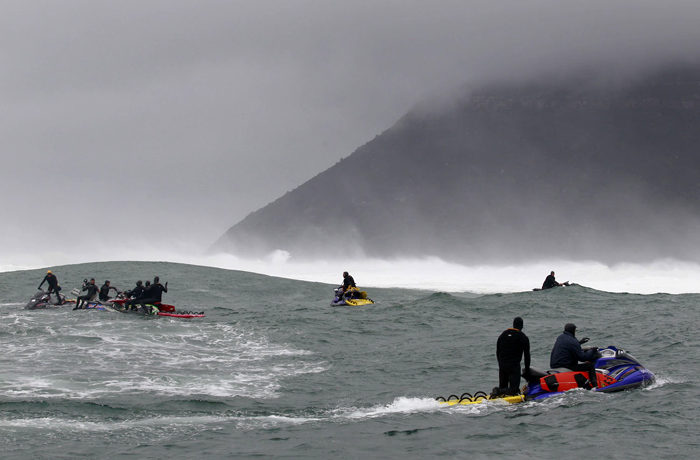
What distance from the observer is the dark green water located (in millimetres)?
13828

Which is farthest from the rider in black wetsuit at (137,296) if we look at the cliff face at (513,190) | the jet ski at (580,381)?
the cliff face at (513,190)

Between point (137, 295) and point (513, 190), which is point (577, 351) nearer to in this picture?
point (137, 295)

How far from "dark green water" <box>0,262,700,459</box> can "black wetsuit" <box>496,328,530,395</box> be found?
0.88 metres

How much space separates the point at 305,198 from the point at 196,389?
159591 millimetres

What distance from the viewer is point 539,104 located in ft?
604

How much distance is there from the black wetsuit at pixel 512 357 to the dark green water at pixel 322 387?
0.88 m

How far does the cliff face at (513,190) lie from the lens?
148m

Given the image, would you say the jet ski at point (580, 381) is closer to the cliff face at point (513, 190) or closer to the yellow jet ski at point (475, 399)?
the yellow jet ski at point (475, 399)

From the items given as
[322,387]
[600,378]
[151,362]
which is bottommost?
[322,387]

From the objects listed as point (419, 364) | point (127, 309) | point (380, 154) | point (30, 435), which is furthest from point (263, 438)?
point (380, 154)

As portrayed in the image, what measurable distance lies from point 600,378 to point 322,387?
6.55 m

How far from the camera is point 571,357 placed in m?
17.9

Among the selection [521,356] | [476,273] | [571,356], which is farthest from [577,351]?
[476,273]

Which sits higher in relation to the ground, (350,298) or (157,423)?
(350,298)
